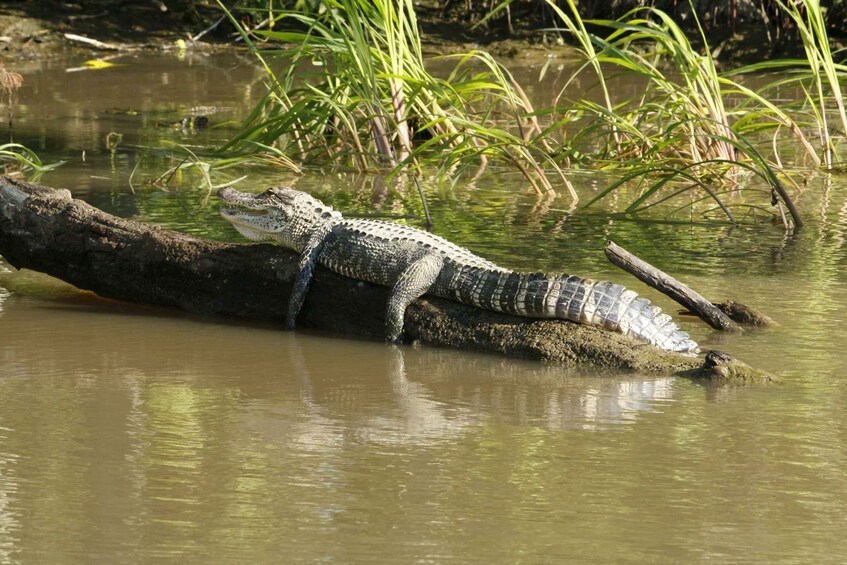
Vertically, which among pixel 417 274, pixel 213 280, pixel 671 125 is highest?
pixel 671 125

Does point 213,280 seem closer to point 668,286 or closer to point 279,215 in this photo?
point 279,215

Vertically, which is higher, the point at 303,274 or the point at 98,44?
the point at 98,44

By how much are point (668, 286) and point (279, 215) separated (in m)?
1.86

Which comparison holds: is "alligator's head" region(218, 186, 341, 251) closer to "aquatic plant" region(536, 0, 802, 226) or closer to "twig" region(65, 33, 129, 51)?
"aquatic plant" region(536, 0, 802, 226)

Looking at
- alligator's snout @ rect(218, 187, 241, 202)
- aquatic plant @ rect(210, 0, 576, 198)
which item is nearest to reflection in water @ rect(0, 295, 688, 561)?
alligator's snout @ rect(218, 187, 241, 202)

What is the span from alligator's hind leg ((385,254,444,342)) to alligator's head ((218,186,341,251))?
0.70m

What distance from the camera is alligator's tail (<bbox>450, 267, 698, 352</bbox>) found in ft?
16.2

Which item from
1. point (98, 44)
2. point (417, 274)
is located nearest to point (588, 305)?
point (417, 274)

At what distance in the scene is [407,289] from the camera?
17.2 feet

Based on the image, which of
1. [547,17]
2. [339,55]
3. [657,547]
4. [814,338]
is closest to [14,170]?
[339,55]

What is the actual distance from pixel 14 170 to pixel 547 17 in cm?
880

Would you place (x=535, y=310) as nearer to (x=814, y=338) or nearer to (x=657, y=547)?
(x=814, y=338)

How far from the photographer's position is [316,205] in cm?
590

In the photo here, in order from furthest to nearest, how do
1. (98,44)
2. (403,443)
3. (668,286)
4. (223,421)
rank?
(98,44)
(668,286)
(223,421)
(403,443)
